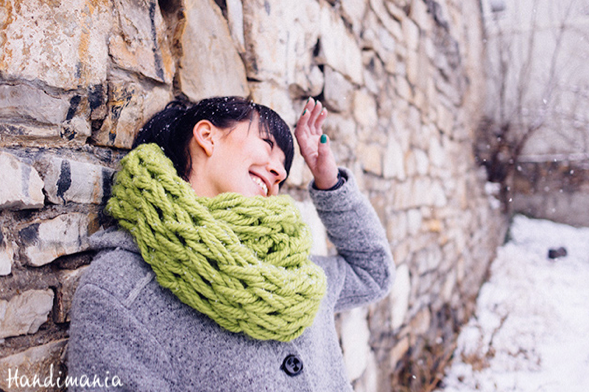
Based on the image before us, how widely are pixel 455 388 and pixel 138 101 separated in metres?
2.34

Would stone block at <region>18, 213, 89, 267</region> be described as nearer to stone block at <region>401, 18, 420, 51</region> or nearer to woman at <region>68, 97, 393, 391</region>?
woman at <region>68, 97, 393, 391</region>

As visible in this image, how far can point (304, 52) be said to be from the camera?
1497 millimetres

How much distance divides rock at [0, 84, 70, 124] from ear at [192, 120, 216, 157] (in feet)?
0.85

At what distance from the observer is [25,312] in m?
0.67

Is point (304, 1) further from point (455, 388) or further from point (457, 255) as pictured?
point (457, 255)

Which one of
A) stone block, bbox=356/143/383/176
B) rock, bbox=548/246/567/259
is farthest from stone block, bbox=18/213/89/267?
rock, bbox=548/246/567/259

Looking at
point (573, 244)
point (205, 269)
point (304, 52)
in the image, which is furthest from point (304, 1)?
point (573, 244)

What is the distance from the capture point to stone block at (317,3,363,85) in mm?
1597

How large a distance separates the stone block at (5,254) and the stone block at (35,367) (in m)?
0.15

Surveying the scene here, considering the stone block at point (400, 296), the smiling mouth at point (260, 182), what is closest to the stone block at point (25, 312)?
the smiling mouth at point (260, 182)

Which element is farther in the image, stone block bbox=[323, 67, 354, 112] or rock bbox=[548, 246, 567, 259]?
rock bbox=[548, 246, 567, 259]

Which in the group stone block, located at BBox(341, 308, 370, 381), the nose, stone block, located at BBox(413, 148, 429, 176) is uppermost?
the nose

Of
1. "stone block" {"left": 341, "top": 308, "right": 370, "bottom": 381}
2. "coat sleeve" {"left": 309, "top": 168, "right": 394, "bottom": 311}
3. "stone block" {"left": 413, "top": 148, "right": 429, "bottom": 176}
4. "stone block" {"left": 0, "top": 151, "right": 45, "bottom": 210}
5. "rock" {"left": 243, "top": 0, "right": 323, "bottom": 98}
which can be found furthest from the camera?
"stone block" {"left": 413, "top": 148, "right": 429, "bottom": 176}

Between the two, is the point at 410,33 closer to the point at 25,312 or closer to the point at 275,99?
the point at 275,99
